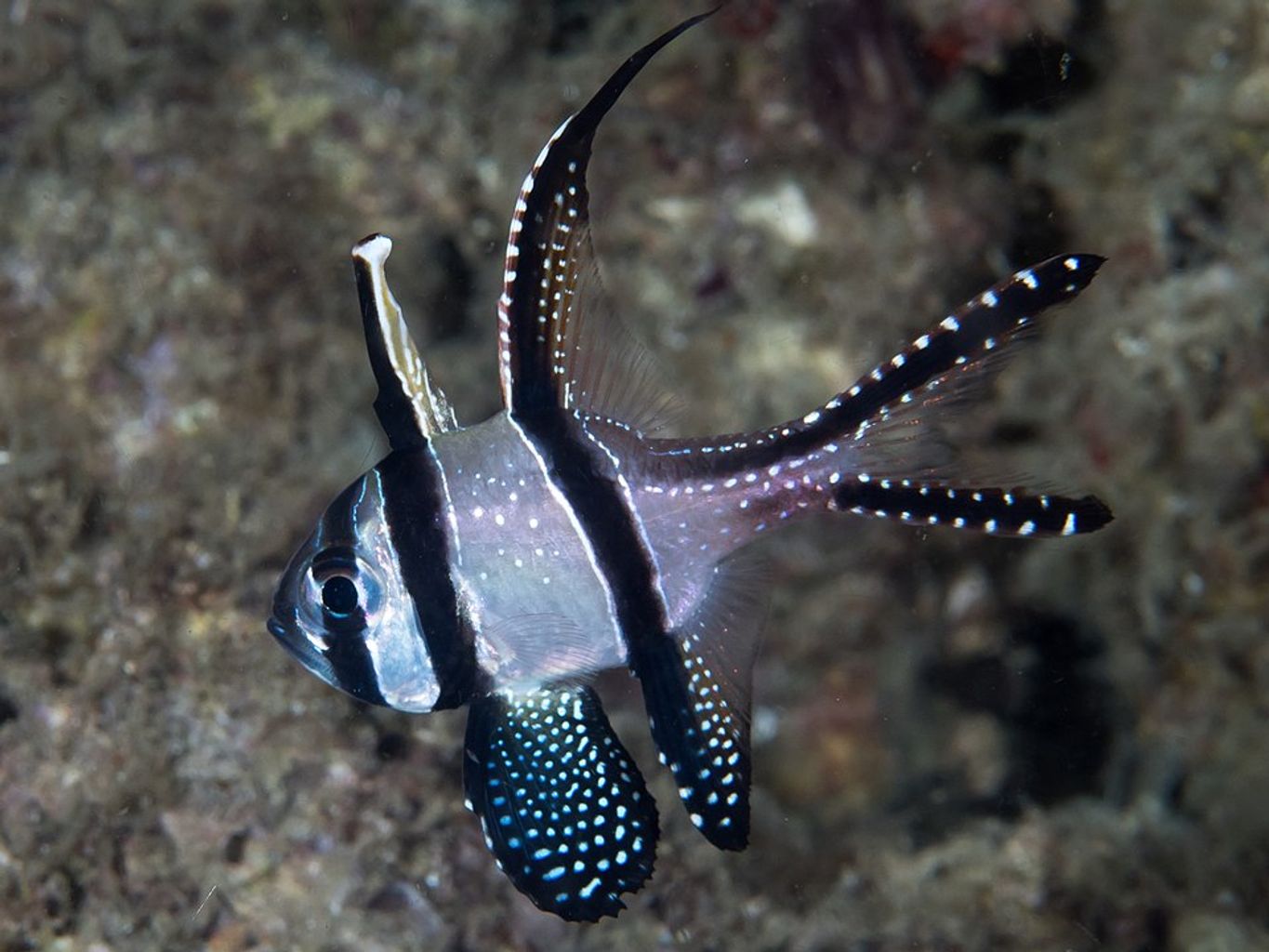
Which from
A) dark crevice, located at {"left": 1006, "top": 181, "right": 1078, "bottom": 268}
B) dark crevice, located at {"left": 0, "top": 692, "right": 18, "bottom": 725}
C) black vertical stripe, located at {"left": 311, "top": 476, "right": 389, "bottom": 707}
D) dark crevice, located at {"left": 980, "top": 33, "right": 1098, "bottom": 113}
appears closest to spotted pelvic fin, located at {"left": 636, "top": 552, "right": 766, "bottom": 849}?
black vertical stripe, located at {"left": 311, "top": 476, "right": 389, "bottom": 707}

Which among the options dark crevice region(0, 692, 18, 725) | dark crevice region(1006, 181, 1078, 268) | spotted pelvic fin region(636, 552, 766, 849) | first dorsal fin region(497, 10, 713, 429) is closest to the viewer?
first dorsal fin region(497, 10, 713, 429)

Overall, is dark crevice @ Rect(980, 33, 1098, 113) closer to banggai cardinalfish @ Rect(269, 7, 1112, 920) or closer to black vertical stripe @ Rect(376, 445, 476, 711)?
banggai cardinalfish @ Rect(269, 7, 1112, 920)

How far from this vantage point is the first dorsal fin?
6.30ft

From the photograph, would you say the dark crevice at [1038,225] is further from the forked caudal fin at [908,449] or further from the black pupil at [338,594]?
the black pupil at [338,594]

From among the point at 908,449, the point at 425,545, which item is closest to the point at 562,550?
the point at 425,545

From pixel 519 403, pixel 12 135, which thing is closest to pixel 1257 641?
pixel 519 403

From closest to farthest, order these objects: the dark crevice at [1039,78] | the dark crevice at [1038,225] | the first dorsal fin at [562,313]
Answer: the first dorsal fin at [562,313] < the dark crevice at [1039,78] < the dark crevice at [1038,225]

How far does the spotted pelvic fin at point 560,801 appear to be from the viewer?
6.68 feet

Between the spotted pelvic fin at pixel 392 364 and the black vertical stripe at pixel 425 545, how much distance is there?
0.29ft

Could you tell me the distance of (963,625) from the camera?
4.32 metres

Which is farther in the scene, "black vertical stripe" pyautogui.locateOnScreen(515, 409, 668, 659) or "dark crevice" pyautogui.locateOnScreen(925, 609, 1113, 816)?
"dark crevice" pyautogui.locateOnScreen(925, 609, 1113, 816)

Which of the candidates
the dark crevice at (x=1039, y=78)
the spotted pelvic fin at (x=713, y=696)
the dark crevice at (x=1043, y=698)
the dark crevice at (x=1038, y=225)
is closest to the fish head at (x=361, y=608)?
the spotted pelvic fin at (x=713, y=696)

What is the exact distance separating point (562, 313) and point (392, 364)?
0.38m

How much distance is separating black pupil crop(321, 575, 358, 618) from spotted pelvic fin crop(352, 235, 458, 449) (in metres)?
0.31
